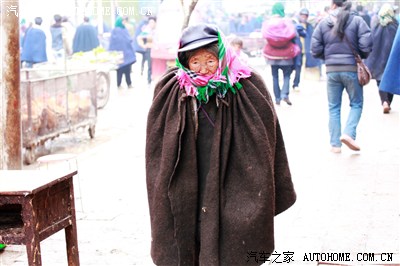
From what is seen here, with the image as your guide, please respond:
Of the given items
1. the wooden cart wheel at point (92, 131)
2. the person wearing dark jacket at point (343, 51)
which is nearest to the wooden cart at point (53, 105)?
the wooden cart wheel at point (92, 131)

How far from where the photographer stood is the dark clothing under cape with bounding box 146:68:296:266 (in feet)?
12.8

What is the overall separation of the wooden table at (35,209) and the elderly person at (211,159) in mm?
705

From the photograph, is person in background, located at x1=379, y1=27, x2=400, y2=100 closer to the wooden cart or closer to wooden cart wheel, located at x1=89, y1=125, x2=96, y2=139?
the wooden cart

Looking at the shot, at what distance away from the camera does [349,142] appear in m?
9.16

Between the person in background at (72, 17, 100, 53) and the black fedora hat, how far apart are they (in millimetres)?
16332

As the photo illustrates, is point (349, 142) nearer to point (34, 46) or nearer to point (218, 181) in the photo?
point (218, 181)

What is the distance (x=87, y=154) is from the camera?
34.4 feet

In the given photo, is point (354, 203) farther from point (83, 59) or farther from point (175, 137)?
point (83, 59)

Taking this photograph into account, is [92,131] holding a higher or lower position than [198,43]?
lower

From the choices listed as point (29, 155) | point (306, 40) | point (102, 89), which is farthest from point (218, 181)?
point (306, 40)

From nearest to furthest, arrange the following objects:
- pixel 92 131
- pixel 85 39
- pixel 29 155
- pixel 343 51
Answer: pixel 343 51 < pixel 29 155 < pixel 92 131 < pixel 85 39

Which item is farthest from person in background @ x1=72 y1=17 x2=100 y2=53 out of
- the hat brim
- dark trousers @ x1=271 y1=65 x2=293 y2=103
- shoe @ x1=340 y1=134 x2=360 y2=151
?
the hat brim

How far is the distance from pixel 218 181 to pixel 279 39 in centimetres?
1047

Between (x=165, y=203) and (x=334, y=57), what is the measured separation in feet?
18.4
